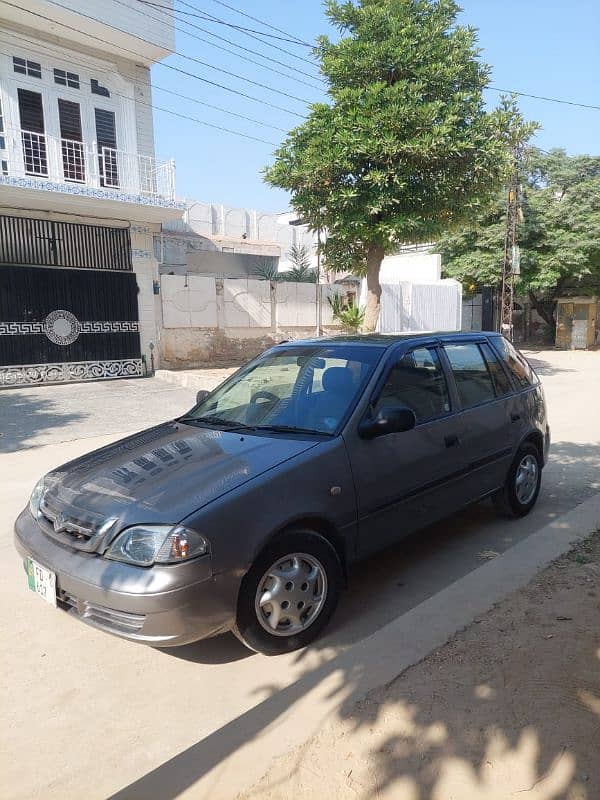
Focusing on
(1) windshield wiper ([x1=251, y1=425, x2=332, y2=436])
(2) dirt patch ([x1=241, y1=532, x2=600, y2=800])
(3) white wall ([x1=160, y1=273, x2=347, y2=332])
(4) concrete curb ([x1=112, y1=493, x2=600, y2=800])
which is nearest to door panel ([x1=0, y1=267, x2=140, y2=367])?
(3) white wall ([x1=160, y1=273, x2=347, y2=332])

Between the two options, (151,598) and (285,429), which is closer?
(151,598)

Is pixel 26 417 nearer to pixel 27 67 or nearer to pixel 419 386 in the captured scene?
pixel 419 386

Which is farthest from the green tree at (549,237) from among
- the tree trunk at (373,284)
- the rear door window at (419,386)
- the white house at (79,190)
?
the rear door window at (419,386)

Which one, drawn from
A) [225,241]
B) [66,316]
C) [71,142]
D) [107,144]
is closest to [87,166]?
[71,142]

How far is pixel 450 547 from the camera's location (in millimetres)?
4285

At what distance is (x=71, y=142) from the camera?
45.3ft

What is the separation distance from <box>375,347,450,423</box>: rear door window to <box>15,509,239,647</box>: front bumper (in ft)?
4.88

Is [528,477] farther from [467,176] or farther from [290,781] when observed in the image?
[467,176]

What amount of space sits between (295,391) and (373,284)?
36.0 ft

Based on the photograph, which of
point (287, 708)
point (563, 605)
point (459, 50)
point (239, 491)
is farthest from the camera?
point (459, 50)

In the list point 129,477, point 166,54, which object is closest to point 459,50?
point 166,54

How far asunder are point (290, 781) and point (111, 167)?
15365 mm

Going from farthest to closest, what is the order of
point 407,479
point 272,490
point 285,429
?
point 407,479, point 285,429, point 272,490

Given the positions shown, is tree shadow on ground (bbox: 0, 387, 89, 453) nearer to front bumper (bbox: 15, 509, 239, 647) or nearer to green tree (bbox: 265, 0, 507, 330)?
front bumper (bbox: 15, 509, 239, 647)
